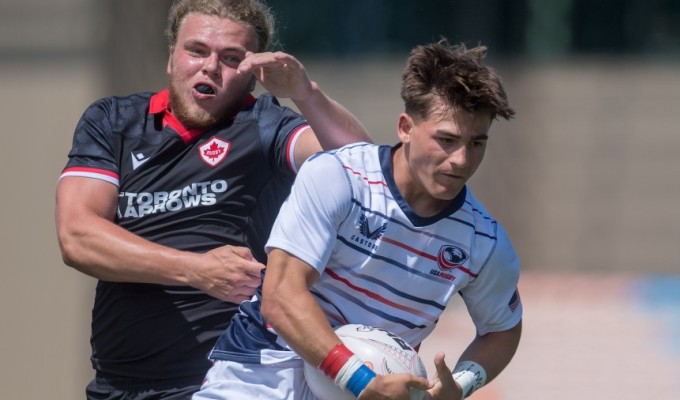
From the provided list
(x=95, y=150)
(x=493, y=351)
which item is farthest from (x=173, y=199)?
(x=493, y=351)

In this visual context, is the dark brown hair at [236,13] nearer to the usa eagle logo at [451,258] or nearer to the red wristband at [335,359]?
the usa eagle logo at [451,258]

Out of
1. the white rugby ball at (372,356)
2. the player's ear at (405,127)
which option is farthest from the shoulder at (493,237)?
the white rugby ball at (372,356)

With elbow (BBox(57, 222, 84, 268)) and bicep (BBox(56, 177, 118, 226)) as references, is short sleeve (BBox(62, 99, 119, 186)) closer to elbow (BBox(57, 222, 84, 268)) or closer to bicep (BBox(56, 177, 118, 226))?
bicep (BBox(56, 177, 118, 226))

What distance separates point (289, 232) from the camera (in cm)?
312

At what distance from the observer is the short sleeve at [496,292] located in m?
3.29

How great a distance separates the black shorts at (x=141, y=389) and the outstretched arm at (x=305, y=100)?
2.60ft

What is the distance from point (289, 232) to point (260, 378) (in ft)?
1.45

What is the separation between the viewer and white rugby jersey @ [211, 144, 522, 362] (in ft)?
10.3

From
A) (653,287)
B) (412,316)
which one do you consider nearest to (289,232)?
(412,316)

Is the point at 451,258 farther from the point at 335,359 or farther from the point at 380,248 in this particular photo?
the point at 335,359

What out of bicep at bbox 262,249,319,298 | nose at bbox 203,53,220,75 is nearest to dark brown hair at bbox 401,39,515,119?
bicep at bbox 262,249,319,298

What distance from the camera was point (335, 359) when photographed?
9.73 ft

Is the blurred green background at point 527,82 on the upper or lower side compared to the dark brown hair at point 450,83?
lower

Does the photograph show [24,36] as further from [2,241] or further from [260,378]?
[260,378]
